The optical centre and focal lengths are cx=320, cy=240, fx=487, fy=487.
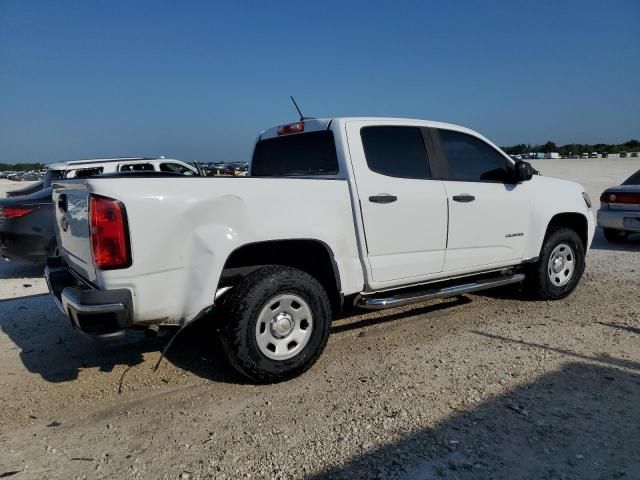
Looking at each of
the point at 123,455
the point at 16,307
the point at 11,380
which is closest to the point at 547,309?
the point at 123,455

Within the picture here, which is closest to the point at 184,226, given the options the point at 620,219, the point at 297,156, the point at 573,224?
the point at 297,156

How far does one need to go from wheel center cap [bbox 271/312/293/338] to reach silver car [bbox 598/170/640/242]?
25.4ft

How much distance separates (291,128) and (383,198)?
126cm

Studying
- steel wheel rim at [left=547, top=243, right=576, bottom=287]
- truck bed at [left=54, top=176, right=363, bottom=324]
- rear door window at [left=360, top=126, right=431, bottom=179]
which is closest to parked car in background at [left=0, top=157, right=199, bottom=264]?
rear door window at [left=360, top=126, right=431, bottom=179]

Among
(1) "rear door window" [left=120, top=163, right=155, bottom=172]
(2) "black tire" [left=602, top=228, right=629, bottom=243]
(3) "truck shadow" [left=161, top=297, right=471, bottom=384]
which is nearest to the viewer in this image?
(3) "truck shadow" [left=161, top=297, right=471, bottom=384]

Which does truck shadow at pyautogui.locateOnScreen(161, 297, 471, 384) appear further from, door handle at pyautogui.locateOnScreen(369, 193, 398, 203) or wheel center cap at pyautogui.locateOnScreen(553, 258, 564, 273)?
door handle at pyautogui.locateOnScreen(369, 193, 398, 203)

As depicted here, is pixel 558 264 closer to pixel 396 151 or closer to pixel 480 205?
pixel 480 205

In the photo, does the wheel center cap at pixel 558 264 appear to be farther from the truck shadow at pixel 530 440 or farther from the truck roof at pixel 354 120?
the truck shadow at pixel 530 440

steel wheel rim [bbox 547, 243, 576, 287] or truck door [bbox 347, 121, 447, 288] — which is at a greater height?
truck door [bbox 347, 121, 447, 288]

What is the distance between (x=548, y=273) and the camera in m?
5.45

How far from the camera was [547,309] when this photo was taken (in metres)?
5.30

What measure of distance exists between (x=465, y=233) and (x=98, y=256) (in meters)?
3.17

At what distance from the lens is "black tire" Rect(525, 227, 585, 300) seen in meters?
5.36

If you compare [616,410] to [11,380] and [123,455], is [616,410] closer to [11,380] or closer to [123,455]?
[123,455]
